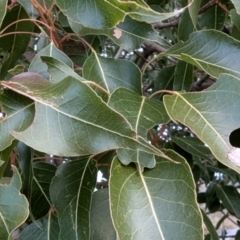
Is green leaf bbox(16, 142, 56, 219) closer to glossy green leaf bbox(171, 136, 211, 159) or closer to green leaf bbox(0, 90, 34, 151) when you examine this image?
green leaf bbox(0, 90, 34, 151)

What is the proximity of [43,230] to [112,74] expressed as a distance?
0.89ft

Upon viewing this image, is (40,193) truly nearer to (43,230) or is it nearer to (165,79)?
(43,230)

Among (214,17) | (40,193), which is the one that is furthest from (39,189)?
(214,17)

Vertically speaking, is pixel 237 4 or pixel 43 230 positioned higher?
pixel 237 4

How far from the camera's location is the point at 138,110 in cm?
61

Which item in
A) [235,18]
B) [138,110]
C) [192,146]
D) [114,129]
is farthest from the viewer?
[192,146]

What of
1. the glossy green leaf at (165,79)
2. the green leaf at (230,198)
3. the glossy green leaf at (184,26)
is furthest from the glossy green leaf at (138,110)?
the green leaf at (230,198)

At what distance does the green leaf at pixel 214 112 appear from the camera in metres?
0.54

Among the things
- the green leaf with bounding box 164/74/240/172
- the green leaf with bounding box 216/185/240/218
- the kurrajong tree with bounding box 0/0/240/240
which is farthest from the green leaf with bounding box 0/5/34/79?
the green leaf with bounding box 216/185/240/218

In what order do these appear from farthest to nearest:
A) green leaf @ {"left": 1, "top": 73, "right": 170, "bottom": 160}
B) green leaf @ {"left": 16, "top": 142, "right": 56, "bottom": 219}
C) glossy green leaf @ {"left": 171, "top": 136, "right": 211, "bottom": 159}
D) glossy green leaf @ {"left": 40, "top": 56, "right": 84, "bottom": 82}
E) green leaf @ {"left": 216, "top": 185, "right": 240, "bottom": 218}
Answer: green leaf @ {"left": 216, "top": 185, "right": 240, "bottom": 218}
glossy green leaf @ {"left": 171, "top": 136, "right": 211, "bottom": 159}
green leaf @ {"left": 16, "top": 142, "right": 56, "bottom": 219}
glossy green leaf @ {"left": 40, "top": 56, "right": 84, "bottom": 82}
green leaf @ {"left": 1, "top": 73, "right": 170, "bottom": 160}

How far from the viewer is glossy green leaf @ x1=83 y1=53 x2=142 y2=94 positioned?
2.28 feet

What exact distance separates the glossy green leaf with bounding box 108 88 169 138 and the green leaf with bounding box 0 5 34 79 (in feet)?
1.10

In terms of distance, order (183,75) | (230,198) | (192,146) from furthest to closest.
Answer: (230,198), (192,146), (183,75)

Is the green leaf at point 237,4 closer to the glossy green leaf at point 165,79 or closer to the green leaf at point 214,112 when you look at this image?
the green leaf at point 214,112
